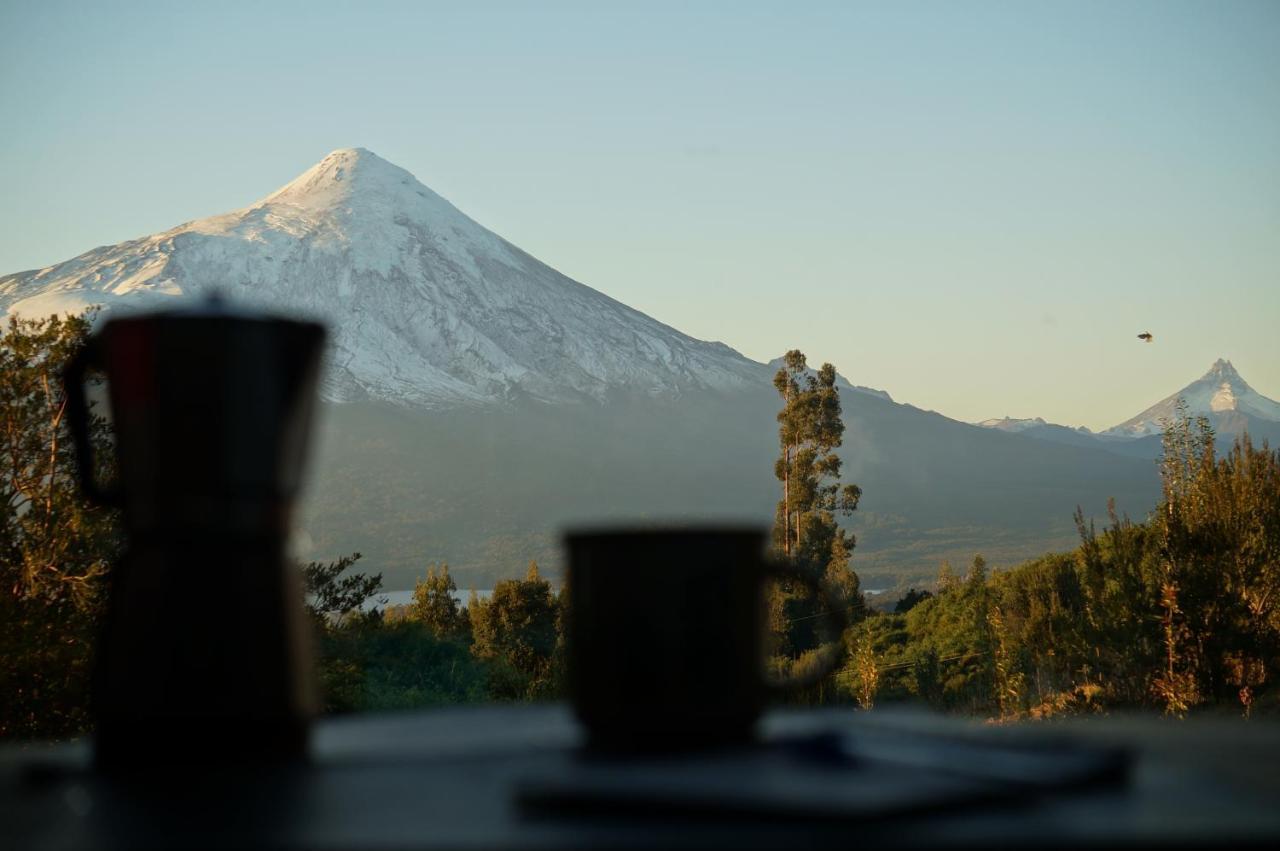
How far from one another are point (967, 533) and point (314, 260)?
66.8 m

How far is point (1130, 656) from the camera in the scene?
16922 mm

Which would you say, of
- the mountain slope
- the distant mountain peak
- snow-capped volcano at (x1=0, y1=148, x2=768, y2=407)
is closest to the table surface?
the mountain slope

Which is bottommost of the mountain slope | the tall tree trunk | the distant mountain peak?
the tall tree trunk

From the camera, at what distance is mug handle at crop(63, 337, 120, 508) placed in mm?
1318

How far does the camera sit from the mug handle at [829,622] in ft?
A: 4.04

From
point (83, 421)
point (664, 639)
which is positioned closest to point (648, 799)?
point (664, 639)

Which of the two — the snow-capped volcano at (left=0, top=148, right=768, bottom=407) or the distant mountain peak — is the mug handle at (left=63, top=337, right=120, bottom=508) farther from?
the distant mountain peak

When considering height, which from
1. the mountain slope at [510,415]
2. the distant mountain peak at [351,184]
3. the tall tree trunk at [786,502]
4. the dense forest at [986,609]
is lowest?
the dense forest at [986,609]

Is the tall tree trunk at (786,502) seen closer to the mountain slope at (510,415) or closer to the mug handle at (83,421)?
the mug handle at (83,421)

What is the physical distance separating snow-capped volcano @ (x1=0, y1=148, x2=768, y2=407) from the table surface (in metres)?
124

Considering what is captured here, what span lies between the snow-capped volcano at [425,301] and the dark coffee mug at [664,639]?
408 feet

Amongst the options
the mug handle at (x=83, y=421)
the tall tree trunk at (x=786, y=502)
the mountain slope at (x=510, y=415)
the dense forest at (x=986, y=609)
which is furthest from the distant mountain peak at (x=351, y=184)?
the mug handle at (x=83, y=421)

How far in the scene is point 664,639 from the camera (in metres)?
1.15

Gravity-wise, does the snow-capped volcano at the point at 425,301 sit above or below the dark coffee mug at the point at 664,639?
above
